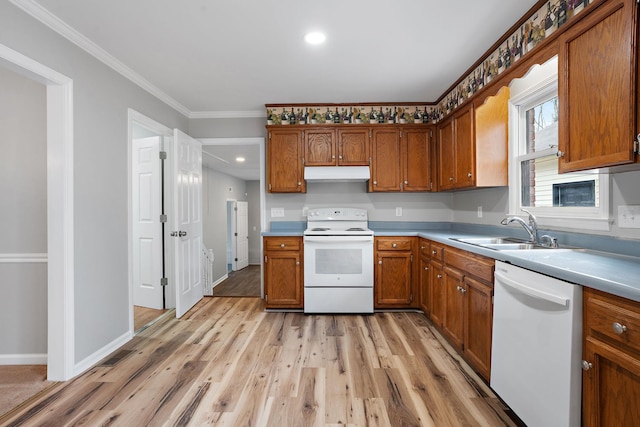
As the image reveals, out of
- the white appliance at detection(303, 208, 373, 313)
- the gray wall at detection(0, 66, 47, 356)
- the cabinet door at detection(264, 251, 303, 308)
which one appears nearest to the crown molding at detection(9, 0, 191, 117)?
the gray wall at detection(0, 66, 47, 356)

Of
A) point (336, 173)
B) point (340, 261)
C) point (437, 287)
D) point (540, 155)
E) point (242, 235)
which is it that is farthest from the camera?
point (242, 235)

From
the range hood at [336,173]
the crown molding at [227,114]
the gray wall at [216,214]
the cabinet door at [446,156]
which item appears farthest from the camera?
the gray wall at [216,214]

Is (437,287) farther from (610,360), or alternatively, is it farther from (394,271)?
(610,360)

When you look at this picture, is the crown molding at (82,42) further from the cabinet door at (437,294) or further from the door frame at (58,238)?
the cabinet door at (437,294)

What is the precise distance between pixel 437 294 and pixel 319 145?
2.07 meters

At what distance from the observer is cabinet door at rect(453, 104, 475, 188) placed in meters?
2.64

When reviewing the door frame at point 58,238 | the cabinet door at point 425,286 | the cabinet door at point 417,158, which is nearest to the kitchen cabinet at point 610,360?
the cabinet door at point 425,286

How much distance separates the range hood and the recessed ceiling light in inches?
57.7

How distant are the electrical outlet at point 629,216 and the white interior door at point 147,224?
4014 mm

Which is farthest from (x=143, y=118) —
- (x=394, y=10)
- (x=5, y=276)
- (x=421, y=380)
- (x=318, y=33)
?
(x=421, y=380)

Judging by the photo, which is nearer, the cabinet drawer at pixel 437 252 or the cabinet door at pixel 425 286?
the cabinet drawer at pixel 437 252

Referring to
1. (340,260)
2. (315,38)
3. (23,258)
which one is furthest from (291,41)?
(23,258)

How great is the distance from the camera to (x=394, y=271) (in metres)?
3.22

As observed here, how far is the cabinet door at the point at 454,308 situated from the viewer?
2.22 m
